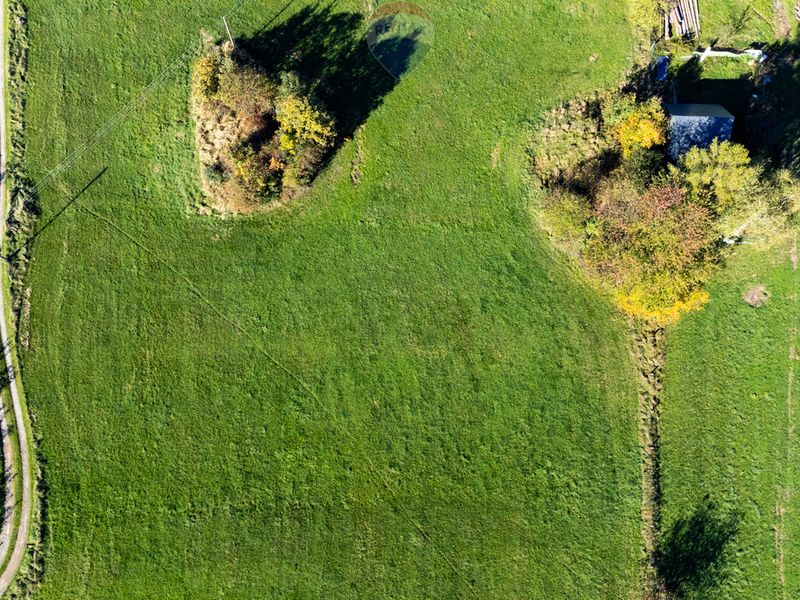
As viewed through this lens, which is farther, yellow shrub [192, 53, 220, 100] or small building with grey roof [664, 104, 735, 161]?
yellow shrub [192, 53, 220, 100]

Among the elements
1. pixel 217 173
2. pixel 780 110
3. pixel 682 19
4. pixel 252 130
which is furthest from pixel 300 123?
pixel 780 110

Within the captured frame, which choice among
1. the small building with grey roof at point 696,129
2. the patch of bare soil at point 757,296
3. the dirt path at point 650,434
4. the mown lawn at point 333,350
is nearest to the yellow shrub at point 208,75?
the mown lawn at point 333,350

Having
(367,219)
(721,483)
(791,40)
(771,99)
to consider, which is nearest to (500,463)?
(721,483)

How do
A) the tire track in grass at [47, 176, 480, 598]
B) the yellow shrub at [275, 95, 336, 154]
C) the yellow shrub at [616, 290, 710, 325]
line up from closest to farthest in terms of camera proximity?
1. the yellow shrub at [616, 290, 710, 325]
2. the yellow shrub at [275, 95, 336, 154]
3. the tire track in grass at [47, 176, 480, 598]

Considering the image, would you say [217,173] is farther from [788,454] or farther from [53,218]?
[788,454]

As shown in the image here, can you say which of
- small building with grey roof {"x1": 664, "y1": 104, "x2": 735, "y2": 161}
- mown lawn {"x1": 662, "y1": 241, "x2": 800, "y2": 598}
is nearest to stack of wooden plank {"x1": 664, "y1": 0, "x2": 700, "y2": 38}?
small building with grey roof {"x1": 664, "y1": 104, "x2": 735, "y2": 161}

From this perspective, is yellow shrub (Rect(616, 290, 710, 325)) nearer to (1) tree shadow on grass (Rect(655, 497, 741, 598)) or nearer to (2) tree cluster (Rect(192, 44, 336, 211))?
(1) tree shadow on grass (Rect(655, 497, 741, 598))

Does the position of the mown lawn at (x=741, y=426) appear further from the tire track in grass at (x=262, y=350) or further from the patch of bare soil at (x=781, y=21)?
the patch of bare soil at (x=781, y=21)
